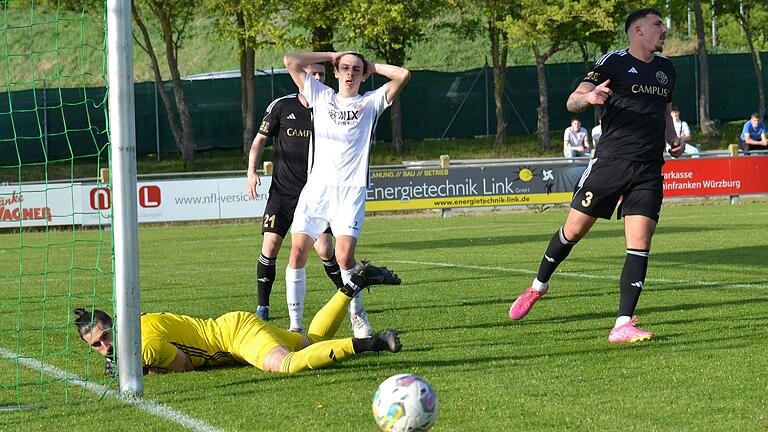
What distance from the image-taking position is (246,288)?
12.4 meters

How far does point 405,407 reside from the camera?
15.1 feet

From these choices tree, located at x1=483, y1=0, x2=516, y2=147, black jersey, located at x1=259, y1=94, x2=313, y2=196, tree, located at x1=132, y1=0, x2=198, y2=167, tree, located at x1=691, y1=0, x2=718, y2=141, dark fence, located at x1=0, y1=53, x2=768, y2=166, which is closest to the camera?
black jersey, located at x1=259, y1=94, x2=313, y2=196

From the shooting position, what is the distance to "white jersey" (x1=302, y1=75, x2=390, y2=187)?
7895 millimetres

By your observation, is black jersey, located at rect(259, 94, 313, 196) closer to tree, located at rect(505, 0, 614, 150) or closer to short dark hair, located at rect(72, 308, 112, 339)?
short dark hair, located at rect(72, 308, 112, 339)

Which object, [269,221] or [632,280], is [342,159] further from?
[632,280]

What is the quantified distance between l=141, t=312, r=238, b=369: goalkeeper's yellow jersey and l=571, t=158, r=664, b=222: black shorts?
279 cm

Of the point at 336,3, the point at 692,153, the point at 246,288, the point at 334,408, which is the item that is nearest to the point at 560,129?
the point at 336,3

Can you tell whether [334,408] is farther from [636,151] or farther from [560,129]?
[560,129]

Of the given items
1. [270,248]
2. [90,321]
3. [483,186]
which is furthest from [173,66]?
A: [90,321]

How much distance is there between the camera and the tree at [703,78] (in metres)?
37.2

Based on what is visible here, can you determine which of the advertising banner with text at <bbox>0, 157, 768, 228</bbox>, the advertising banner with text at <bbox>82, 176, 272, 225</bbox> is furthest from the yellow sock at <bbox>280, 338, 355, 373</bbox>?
the advertising banner with text at <bbox>82, 176, 272, 225</bbox>

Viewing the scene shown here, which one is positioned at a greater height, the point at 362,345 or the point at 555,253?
the point at 555,253

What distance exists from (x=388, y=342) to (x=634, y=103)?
8.78 feet

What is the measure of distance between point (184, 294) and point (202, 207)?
489 inches
